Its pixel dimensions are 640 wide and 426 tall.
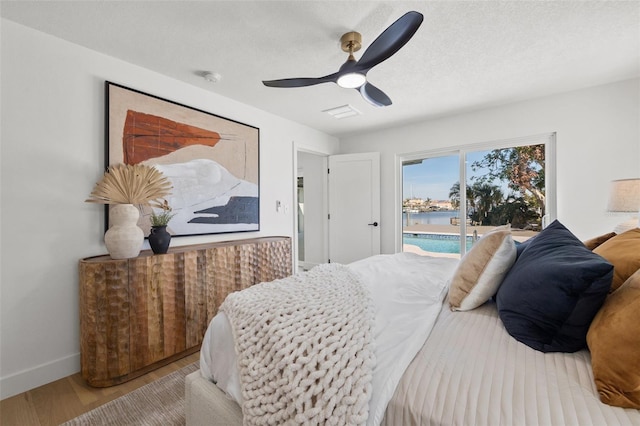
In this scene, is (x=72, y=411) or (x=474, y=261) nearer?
(x=474, y=261)

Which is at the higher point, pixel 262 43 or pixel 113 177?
pixel 262 43

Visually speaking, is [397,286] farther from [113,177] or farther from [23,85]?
[23,85]

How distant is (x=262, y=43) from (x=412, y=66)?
128 centimetres

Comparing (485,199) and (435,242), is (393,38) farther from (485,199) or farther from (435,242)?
(435,242)

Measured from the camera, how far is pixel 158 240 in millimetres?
2070

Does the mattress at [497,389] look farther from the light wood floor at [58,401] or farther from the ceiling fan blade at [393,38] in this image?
the light wood floor at [58,401]

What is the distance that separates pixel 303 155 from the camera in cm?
504

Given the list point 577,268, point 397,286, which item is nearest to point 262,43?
point 397,286

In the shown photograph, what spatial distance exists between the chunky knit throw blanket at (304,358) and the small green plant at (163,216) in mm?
1328

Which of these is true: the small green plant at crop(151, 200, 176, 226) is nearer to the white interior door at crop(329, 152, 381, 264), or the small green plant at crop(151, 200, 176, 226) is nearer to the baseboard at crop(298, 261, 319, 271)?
the white interior door at crop(329, 152, 381, 264)

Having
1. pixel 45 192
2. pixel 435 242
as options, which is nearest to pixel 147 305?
pixel 45 192

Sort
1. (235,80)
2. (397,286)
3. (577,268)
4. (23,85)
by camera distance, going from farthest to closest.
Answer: (235,80) < (23,85) < (397,286) < (577,268)

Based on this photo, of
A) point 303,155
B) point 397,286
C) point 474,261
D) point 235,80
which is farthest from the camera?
point 303,155

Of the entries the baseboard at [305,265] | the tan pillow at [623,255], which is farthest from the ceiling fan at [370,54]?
the baseboard at [305,265]
